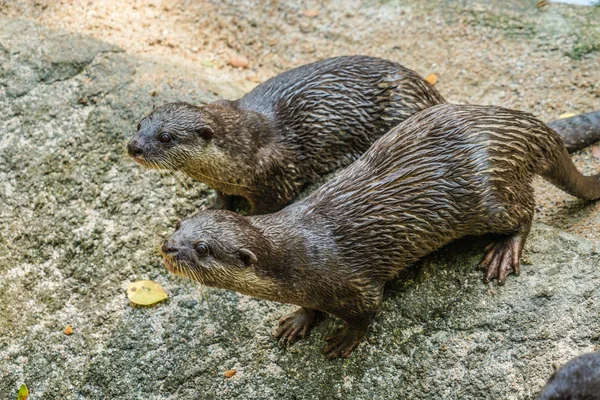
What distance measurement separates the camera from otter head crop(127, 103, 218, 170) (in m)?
3.51

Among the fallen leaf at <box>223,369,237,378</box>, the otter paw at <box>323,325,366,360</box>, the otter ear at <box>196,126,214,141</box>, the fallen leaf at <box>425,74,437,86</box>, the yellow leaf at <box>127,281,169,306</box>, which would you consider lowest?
the fallen leaf at <box>223,369,237,378</box>

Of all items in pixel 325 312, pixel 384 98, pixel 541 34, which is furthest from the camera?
pixel 541 34

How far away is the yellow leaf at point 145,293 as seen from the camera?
344cm

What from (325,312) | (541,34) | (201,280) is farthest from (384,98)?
(541,34)

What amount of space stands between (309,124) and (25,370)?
71.9 inches

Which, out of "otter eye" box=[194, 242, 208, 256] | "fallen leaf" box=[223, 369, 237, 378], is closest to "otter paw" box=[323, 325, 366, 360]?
"fallen leaf" box=[223, 369, 237, 378]

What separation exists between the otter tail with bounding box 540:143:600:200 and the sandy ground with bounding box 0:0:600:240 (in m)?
0.91

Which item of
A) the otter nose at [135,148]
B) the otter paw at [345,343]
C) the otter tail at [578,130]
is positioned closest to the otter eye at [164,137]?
the otter nose at [135,148]

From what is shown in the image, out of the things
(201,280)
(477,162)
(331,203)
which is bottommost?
(201,280)

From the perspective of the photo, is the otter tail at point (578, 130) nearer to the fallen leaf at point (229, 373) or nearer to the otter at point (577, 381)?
the otter at point (577, 381)

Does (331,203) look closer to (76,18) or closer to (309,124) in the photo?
(309,124)

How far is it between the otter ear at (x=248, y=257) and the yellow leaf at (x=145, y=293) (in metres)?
0.75

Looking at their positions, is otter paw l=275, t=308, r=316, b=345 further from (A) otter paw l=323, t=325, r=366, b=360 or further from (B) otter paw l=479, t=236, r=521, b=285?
(B) otter paw l=479, t=236, r=521, b=285

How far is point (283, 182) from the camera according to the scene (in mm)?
3773
